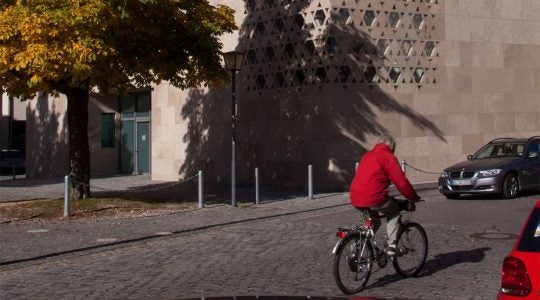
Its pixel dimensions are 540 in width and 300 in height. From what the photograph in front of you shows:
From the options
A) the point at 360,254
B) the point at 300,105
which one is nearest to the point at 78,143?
the point at 300,105

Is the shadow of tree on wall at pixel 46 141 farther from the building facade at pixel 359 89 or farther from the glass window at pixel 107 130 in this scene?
the building facade at pixel 359 89

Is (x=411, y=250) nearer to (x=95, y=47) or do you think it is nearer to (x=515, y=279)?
(x=515, y=279)

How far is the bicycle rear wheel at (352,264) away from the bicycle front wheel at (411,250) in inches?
24.9

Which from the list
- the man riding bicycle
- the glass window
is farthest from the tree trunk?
the glass window

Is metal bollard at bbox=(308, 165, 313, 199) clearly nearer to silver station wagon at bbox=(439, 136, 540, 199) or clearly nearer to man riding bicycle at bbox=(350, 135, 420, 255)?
silver station wagon at bbox=(439, 136, 540, 199)

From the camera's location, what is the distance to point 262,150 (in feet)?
79.4

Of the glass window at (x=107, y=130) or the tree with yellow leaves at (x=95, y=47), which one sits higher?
the tree with yellow leaves at (x=95, y=47)

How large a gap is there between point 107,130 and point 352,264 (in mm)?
→ 26839

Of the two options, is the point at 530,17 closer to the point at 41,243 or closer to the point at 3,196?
the point at 3,196

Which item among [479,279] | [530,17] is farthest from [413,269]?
[530,17]

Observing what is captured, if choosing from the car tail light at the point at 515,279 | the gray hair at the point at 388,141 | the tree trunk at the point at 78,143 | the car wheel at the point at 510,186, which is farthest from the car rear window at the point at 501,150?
the car tail light at the point at 515,279

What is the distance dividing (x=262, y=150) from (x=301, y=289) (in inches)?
648

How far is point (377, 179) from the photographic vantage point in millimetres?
7664

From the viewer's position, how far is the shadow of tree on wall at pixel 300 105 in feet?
72.5
